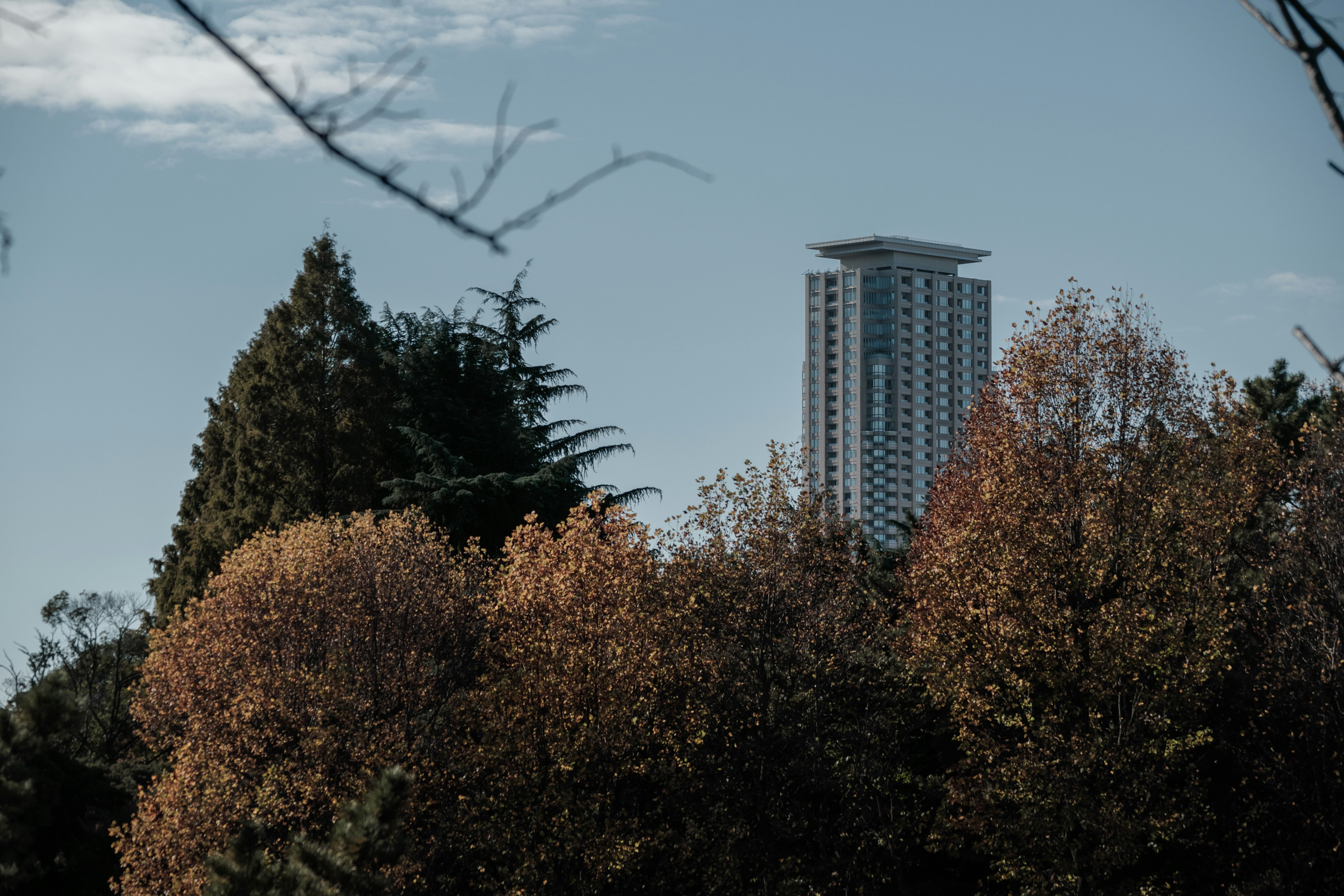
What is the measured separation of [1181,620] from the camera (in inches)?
864

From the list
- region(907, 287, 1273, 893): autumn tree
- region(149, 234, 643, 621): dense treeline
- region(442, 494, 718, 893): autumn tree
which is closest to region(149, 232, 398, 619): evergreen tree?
region(149, 234, 643, 621): dense treeline

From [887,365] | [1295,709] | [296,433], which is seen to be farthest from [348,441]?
[887,365]

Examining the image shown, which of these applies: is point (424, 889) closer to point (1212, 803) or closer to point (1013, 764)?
point (1013, 764)

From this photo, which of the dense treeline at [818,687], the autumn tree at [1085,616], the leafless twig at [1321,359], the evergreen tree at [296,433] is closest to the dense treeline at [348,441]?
the evergreen tree at [296,433]

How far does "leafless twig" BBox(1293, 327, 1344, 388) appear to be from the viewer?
9.14ft

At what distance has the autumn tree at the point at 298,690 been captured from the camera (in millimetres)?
20547

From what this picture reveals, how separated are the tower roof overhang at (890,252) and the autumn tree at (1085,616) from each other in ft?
341

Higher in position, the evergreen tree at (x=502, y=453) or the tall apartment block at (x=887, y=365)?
the tall apartment block at (x=887, y=365)

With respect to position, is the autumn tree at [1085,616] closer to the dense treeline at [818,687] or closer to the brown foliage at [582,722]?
the dense treeline at [818,687]

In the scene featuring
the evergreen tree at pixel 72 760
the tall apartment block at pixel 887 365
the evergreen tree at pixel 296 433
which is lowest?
the evergreen tree at pixel 72 760

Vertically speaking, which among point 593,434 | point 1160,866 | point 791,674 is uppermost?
point 593,434

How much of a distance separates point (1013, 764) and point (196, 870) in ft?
47.2

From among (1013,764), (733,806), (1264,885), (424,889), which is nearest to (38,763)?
(424,889)

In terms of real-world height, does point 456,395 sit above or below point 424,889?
above
